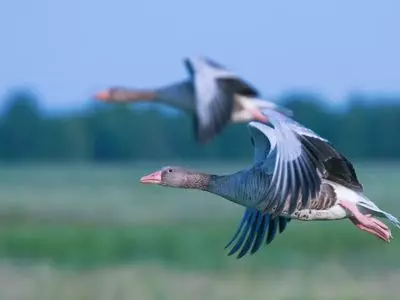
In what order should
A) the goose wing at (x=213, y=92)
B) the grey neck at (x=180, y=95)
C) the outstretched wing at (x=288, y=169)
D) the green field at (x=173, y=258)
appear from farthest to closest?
the grey neck at (x=180, y=95) < the goose wing at (x=213, y=92) < the green field at (x=173, y=258) < the outstretched wing at (x=288, y=169)

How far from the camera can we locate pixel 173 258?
20172 millimetres

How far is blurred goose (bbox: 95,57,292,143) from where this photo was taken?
722 inches

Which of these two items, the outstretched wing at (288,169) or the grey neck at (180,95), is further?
the grey neck at (180,95)

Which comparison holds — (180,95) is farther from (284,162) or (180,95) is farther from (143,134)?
(143,134)

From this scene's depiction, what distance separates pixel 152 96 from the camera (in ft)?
65.7

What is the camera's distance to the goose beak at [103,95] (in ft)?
71.4

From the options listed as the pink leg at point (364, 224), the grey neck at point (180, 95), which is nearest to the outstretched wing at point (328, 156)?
the pink leg at point (364, 224)

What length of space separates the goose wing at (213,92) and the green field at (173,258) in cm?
181

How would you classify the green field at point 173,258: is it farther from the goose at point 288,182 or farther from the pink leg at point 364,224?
the pink leg at point 364,224

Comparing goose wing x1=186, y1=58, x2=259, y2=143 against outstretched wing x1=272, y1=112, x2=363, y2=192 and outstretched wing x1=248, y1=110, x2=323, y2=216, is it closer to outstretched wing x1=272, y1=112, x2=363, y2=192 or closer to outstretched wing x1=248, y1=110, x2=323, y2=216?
outstretched wing x1=272, y1=112, x2=363, y2=192

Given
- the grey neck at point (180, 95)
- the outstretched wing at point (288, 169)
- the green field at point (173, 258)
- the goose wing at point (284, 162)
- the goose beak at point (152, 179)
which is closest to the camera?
the outstretched wing at point (288, 169)

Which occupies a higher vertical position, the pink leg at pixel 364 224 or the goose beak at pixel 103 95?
the goose beak at pixel 103 95

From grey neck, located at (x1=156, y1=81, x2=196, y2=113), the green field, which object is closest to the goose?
the green field

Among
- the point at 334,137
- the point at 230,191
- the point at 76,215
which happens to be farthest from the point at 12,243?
the point at 334,137
